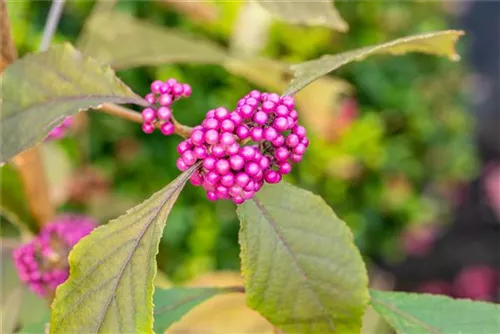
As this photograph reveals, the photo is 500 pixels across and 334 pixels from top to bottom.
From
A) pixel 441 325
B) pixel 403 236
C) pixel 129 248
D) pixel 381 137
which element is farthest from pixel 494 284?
pixel 129 248

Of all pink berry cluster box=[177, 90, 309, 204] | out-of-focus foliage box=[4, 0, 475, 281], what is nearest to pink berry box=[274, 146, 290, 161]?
pink berry cluster box=[177, 90, 309, 204]

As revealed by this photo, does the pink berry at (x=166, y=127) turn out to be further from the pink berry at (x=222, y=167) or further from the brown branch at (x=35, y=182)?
the brown branch at (x=35, y=182)

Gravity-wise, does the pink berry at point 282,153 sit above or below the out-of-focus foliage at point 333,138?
above

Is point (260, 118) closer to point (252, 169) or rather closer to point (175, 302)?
point (252, 169)

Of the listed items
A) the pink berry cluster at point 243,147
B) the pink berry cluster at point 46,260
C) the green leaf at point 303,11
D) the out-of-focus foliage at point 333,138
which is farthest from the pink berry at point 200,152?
the out-of-focus foliage at point 333,138

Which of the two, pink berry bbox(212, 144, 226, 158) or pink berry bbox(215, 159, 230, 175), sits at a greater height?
pink berry bbox(212, 144, 226, 158)

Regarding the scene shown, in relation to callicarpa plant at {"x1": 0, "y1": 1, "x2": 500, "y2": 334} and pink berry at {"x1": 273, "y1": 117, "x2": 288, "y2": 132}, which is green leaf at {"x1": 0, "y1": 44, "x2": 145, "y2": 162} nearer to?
callicarpa plant at {"x1": 0, "y1": 1, "x2": 500, "y2": 334}
